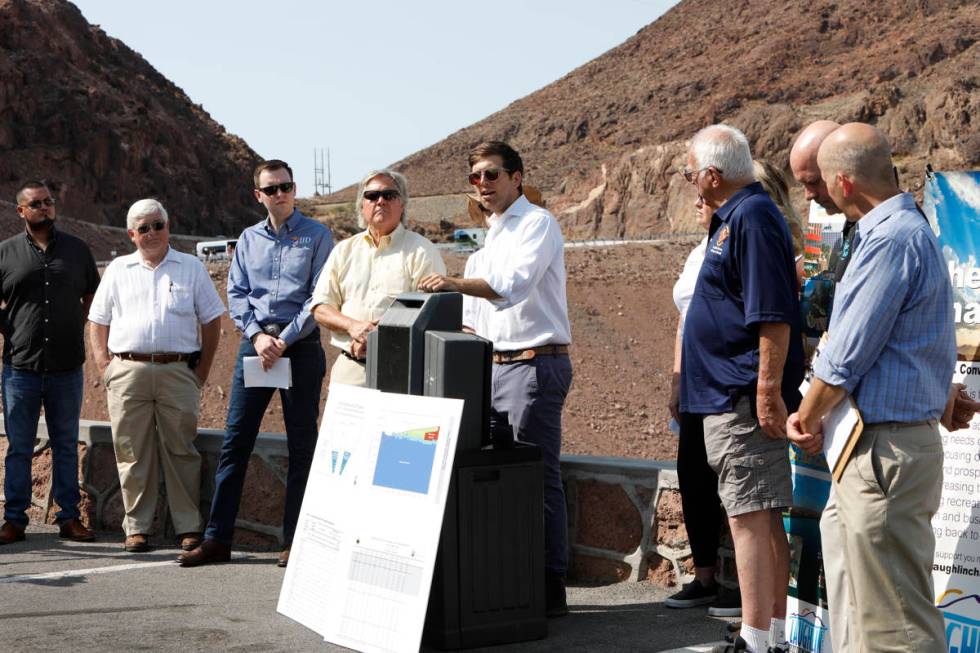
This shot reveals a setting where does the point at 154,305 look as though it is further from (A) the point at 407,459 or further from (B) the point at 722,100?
(B) the point at 722,100

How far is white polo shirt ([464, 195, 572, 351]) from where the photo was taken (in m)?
5.00

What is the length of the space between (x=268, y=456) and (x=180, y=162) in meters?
67.9

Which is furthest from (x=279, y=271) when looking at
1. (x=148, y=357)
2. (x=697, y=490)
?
(x=697, y=490)

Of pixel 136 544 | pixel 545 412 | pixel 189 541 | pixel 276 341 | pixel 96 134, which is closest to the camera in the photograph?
pixel 545 412

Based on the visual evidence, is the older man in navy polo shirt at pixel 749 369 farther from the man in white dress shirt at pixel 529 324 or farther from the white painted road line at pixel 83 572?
the white painted road line at pixel 83 572

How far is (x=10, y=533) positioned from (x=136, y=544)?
2.79 ft

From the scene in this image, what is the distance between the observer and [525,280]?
4.98 meters

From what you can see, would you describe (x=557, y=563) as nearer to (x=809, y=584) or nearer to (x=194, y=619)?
(x=809, y=584)

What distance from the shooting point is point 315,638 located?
472 centimetres

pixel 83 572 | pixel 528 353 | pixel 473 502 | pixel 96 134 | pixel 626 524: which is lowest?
pixel 83 572

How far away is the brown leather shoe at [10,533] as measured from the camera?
266 inches

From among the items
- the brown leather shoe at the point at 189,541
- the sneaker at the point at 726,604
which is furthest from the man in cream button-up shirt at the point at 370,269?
the sneaker at the point at 726,604

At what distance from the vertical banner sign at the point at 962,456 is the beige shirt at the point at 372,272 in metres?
2.26

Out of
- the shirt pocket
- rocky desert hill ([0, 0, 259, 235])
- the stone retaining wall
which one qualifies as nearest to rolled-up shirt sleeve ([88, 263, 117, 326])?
the shirt pocket
